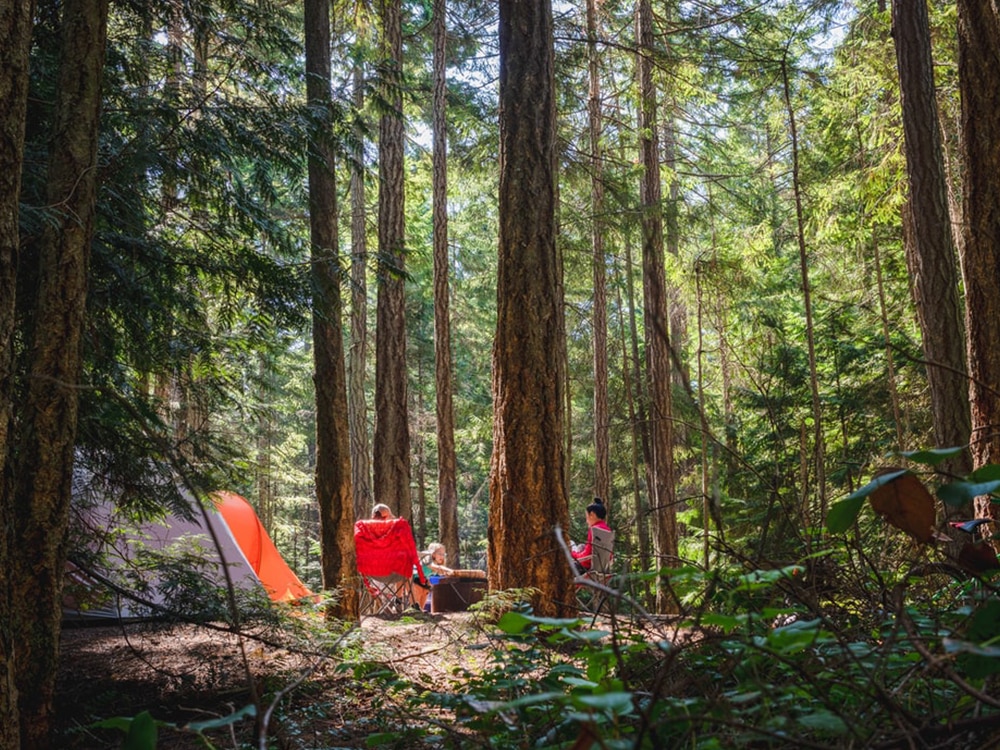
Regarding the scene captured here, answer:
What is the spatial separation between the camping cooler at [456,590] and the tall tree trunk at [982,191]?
6.84 metres

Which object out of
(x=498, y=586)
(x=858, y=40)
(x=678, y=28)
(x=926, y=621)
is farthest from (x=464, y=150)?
(x=926, y=621)

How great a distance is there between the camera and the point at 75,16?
4.23 metres

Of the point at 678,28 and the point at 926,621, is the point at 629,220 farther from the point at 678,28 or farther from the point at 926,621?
the point at 926,621

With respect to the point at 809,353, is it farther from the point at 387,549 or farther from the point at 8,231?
the point at 387,549

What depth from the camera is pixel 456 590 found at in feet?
36.1

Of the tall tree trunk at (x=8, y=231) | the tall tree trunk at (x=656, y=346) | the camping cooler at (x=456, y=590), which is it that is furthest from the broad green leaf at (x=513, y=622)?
the tall tree trunk at (x=656, y=346)

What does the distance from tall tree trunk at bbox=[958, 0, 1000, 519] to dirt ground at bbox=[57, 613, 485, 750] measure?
13.3ft

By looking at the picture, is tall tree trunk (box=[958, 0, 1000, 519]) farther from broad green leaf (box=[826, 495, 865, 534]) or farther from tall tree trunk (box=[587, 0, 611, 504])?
tall tree trunk (box=[587, 0, 611, 504])

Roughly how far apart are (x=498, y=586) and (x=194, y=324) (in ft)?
10.7

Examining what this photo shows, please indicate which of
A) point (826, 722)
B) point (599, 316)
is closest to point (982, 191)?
point (826, 722)

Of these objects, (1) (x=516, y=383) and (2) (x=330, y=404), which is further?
(2) (x=330, y=404)

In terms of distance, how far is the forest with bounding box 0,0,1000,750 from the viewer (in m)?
1.77

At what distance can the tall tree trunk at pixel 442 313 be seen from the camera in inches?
540

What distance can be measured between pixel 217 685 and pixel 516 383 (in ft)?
10.0
